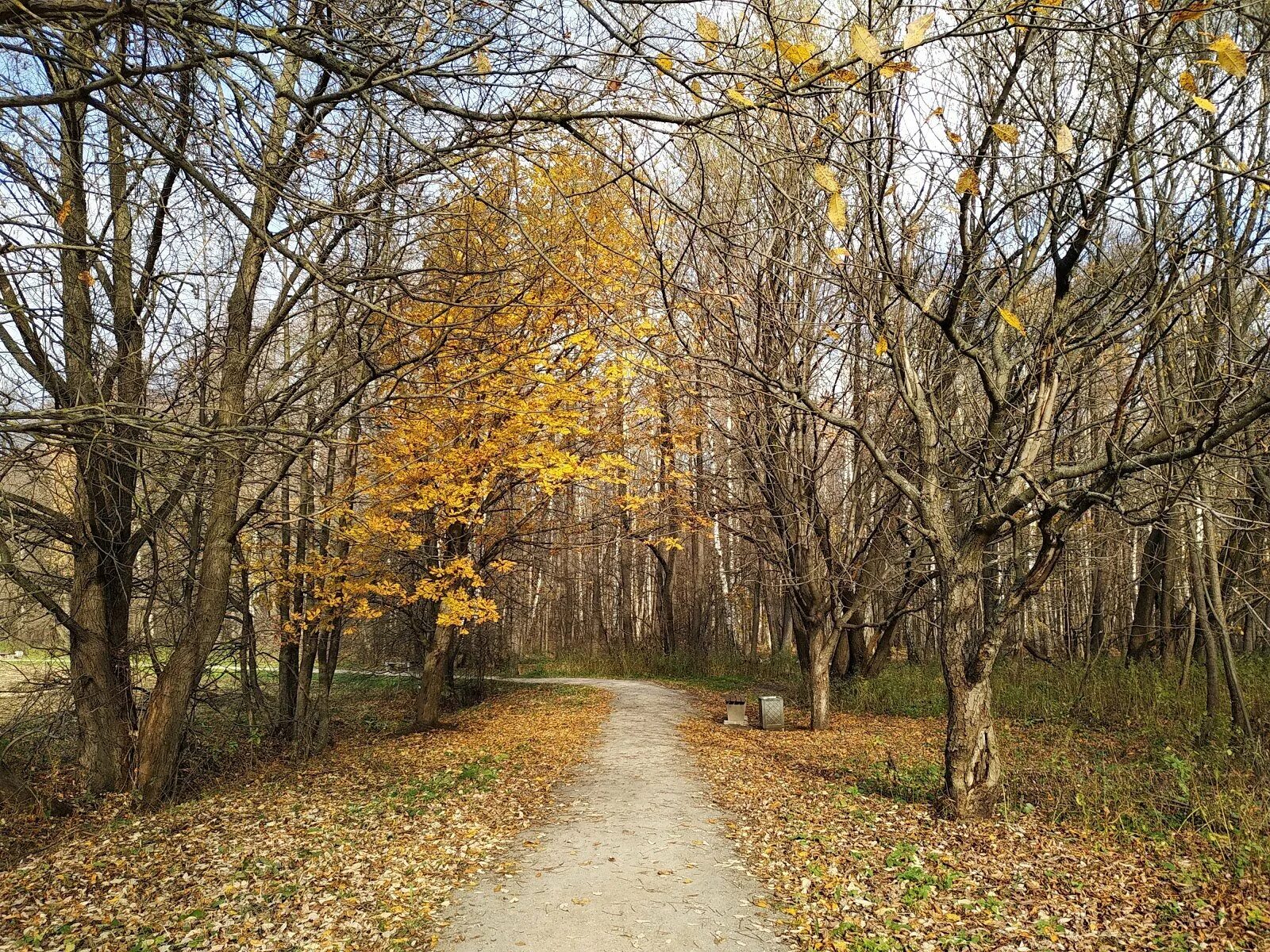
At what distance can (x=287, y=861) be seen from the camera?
5.80 m

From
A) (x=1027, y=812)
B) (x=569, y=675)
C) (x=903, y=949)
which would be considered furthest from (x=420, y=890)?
(x=569, y=675)

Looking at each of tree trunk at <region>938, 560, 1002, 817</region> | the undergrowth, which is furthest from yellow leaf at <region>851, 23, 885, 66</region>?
the undergrowth

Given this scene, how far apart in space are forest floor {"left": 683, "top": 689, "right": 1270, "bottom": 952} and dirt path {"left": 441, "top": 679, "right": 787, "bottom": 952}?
0.30 meters

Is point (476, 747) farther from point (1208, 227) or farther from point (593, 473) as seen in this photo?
point (1208, 227)

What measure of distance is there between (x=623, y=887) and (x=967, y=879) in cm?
229

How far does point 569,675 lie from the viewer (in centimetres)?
2353

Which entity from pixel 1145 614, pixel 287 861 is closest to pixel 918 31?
pixel 287 861

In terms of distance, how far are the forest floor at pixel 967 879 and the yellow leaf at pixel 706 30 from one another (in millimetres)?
4567

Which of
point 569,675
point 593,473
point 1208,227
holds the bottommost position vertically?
point 569,675

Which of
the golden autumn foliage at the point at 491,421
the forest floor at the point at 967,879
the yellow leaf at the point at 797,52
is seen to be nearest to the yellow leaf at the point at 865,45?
the yellow leaf at the point at 797,52

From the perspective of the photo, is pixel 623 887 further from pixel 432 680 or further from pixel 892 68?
pixel 432 680

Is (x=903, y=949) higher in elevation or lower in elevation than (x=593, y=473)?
lower

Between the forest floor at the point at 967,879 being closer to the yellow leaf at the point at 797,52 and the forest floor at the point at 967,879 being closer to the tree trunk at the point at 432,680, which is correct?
the yellow leaf at the point at 797,52

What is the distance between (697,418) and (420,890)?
11.8 m
